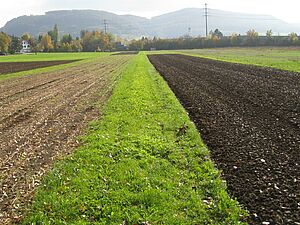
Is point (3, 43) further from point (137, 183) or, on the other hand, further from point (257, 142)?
point (137, 183)

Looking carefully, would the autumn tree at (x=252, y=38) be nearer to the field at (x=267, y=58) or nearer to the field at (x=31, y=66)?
the field at (x=267, y=58)

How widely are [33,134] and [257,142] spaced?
384 inches

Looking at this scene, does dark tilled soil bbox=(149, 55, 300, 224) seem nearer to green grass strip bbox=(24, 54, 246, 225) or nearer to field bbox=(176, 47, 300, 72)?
green grass strip bbox=(24, 54, 246, 225)

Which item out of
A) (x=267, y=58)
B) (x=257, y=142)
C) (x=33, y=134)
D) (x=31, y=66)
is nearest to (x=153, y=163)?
(x=257, y=142)

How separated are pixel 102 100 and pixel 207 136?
1217 centimetres

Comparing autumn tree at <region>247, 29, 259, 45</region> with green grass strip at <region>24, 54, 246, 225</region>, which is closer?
green grass strip at <region>24, 54, 246, 225</region>

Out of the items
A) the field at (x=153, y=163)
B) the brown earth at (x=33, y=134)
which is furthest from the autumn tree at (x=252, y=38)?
the field at (x=153, y=163)

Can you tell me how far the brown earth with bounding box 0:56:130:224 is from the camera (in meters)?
9.53

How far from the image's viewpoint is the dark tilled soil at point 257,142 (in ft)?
28.0

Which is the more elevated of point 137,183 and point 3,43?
point 3,43

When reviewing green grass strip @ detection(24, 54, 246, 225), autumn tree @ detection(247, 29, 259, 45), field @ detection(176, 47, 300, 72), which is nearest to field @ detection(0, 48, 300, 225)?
green grass strip @ detection(24, 54, 246, 225)

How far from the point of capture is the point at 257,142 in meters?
13.1

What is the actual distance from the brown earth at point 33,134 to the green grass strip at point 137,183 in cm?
56

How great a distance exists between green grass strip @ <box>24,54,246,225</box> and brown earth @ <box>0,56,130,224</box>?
56cm
